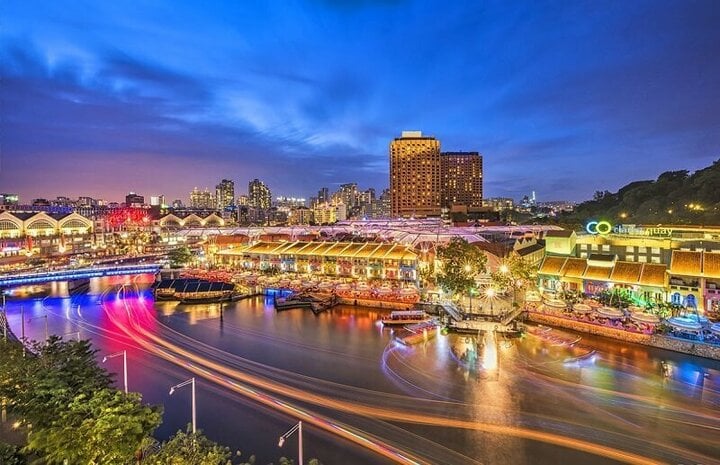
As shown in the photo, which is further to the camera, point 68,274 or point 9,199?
point 9,199

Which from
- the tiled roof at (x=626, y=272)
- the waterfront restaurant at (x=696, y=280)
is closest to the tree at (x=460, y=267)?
the tiled roof at (x=626, y=272)

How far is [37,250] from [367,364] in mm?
54518

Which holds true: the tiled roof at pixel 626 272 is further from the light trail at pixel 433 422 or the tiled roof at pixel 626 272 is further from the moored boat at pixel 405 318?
the light trail at pixel 433 422

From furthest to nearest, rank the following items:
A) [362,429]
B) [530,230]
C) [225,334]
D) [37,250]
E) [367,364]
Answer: [37,250] < [530,230] < [225,334] < [367,364] < [362,429]

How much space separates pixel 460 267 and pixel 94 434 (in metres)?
22.2

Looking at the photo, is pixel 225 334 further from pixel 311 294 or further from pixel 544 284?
pixel 544 284

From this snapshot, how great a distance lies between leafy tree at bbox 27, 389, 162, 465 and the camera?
7.25 meters

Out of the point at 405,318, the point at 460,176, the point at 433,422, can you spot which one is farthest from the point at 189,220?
the point at 433,422

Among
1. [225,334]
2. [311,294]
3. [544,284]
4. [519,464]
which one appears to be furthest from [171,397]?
[544,284]

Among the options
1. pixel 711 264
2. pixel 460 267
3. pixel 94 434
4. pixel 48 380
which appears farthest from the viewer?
pixel 460 267

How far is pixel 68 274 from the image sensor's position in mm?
35375

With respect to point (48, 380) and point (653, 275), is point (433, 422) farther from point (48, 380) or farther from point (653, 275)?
point (653, 275)

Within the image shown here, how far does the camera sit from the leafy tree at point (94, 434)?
725cm

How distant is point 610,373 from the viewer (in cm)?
1522
